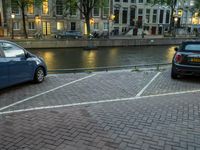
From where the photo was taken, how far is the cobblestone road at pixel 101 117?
4043 millimetres

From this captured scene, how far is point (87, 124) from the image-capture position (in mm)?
4809

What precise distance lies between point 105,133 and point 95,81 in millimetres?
4694

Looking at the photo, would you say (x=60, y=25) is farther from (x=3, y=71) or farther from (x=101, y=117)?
(x=101, y=117)

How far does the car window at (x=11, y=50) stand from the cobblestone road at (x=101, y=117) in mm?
1149

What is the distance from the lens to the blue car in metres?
6.93

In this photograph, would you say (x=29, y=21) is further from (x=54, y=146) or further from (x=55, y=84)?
(x=54, y=146)

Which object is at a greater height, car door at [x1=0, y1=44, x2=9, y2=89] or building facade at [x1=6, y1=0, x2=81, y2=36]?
building facade at [x1=6, y1=0, x2=81, y2=36]

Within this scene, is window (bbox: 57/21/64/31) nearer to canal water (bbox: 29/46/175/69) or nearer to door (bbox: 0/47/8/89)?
canal water (bbox: 29/46/175/69)

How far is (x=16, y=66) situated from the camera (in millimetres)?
7387

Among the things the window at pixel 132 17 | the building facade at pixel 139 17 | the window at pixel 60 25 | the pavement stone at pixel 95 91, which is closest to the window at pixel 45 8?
the window at pixel 60 25

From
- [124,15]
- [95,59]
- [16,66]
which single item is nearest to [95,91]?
[16,66]

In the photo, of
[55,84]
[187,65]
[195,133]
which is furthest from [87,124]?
[187,65]

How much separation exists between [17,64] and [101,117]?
147 inches

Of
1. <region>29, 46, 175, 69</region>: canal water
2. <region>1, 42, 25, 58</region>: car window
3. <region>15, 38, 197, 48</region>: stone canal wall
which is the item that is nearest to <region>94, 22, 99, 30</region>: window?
<region>15, 38, 197, 48</region>: stone canal wall
